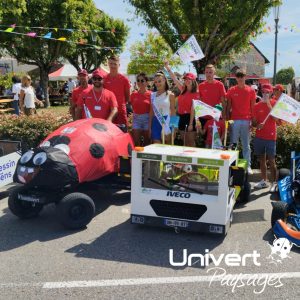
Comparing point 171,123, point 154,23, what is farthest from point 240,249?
point 154,23

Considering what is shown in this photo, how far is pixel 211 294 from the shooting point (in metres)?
3.48

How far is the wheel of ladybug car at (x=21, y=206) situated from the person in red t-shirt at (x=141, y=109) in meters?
2.33

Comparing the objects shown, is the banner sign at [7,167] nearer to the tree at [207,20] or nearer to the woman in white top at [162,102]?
the woman in white top at [162,102]

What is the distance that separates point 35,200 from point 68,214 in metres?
0.44

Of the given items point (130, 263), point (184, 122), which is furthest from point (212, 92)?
point (130, 263)

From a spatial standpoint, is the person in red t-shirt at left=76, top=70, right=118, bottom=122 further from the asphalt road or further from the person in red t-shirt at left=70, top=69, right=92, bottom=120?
the asphalt road

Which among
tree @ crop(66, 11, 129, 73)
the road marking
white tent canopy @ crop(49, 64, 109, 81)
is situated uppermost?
tree @ crop(66, 11, 129, 73)

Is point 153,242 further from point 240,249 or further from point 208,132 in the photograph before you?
point 208,132

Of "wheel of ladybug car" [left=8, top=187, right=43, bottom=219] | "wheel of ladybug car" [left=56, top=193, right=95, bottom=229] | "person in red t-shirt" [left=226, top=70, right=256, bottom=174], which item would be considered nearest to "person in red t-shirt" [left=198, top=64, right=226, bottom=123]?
"person in red t-shirt" [left=226, top=70, right=256, bottom=174]

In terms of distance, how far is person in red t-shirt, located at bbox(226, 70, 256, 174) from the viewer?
21.2 feet

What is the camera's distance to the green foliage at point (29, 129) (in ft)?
27.6

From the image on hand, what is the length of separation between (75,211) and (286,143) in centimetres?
444

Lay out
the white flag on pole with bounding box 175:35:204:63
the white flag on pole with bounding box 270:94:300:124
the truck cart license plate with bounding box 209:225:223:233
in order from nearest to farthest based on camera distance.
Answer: the truck cart license plate with bounding box 209:225:223:233
the white flag on pole with bounding box 270:94:300:124
the white flag on pole with bounding box 175:35:204:63

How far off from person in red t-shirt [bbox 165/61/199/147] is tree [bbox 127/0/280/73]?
25.8ft
